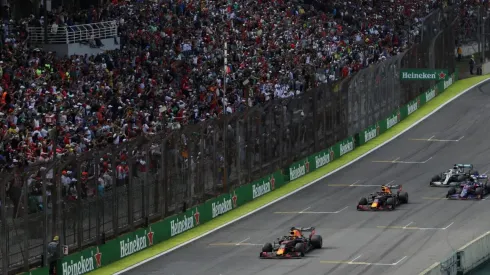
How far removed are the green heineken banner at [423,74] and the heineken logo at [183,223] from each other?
29132mm

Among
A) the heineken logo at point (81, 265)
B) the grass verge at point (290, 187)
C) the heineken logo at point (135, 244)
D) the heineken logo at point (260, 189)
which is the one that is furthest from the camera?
the heineken logo at point (260, 189)

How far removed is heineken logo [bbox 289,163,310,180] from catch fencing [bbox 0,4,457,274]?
21.5 inches

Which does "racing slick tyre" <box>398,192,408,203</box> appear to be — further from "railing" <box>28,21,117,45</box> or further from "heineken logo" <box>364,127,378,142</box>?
→ "railing" <box>28,21,117,45</box>

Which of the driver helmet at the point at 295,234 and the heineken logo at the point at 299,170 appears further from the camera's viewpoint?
the heineken logo at the point at 299,170

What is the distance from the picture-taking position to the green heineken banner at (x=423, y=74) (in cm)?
8644

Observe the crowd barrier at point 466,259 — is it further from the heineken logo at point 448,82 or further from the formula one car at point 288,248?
the heineken logo at point 448,82

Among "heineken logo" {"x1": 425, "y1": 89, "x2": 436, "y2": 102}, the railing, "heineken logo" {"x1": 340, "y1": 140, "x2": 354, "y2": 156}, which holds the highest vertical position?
the railing

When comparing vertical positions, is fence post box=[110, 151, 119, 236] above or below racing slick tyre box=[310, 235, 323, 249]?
above

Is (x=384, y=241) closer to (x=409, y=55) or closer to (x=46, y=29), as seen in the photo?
(x=46, y=29)

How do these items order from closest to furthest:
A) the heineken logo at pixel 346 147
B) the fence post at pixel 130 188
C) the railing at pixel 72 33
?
the fence post at pixel 130 188, the railing at pixel 72 33, the heineken logo at pixel 346 147

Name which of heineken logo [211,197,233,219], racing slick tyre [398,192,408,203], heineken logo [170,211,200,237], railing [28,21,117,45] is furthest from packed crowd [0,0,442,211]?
racing slick tyre [398,192,408,203]

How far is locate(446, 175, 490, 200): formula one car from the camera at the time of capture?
64.4 meters

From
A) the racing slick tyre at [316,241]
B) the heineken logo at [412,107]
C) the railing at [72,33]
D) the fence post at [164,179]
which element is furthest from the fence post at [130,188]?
the heineken logo at [412,107]

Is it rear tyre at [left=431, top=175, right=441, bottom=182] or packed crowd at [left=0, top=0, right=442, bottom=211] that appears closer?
packed crowd at [left=0, top=0, right=442, bottom=211]
